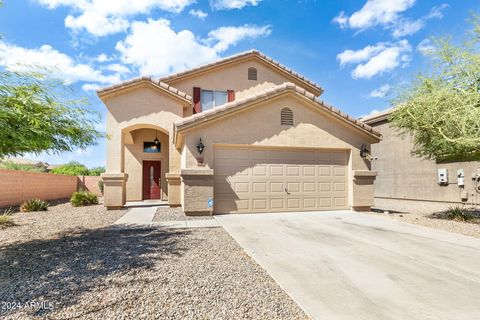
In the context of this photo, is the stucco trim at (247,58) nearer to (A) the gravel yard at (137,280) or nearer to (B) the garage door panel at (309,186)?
(B) the garage door panel at (309,186)

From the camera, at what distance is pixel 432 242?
6.62 m

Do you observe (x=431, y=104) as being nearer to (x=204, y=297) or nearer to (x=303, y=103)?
(x=303, y=103)

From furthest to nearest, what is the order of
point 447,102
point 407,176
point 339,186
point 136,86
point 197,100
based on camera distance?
point 407,176 < point 197,100 < point 136,86 < point 339,186 < point 447,102

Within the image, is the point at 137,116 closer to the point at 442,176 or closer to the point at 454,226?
the point at 454,226

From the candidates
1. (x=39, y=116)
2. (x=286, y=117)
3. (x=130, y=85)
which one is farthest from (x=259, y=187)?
(x=130, y=85)

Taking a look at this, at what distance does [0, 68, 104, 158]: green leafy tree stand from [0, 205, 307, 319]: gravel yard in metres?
2.44

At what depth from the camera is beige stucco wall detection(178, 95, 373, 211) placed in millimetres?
10250

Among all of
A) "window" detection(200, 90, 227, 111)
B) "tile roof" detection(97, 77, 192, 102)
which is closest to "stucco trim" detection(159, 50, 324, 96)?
"window" detection(200, 90, 227, 111)

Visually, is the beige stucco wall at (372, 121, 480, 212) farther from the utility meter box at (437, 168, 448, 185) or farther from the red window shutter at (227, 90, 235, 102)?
the red window shutter at (227, 90, 235, 102)

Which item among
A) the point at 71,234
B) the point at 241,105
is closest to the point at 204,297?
the point at 71,234

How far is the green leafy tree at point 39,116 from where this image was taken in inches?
202

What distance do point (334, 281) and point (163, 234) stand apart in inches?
190

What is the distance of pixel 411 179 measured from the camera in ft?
60.9

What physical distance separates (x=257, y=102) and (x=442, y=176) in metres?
14.0
